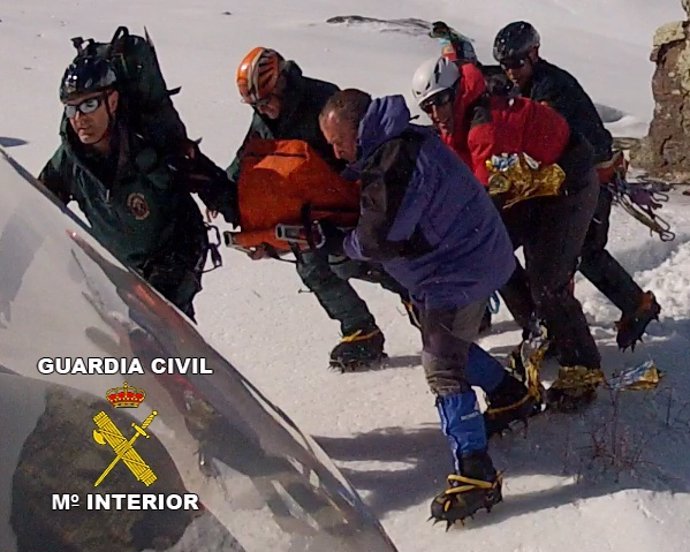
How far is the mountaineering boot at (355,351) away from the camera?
4973mm

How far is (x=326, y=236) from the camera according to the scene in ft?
12.0

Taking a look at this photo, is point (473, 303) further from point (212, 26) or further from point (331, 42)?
point (212, 26)

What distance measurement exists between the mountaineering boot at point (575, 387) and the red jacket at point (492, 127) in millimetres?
911

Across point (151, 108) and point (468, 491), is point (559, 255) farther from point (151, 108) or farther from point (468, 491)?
point (151, 108)

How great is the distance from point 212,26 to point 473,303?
66.7 feet

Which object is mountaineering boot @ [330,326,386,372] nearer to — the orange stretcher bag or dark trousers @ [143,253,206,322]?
dark trousers @ [143,253,206,322]

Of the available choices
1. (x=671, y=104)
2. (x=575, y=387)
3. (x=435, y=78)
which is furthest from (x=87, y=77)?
(x=671, y=104)

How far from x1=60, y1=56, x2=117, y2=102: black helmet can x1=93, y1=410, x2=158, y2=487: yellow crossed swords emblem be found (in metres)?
2.04

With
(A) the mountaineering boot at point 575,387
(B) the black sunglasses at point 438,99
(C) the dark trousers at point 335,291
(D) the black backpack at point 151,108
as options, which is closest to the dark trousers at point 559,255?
(A) the mountaineering boot at point 575,387

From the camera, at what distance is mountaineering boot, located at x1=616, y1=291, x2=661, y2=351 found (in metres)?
4.91

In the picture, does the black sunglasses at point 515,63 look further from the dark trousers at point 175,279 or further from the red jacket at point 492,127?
the dark trousers at point 175,279

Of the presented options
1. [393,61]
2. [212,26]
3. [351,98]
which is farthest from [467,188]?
[212,26]

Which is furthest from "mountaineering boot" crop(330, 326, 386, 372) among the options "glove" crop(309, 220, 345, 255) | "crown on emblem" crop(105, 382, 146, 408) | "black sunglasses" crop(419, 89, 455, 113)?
"crown on emblem" crop(105, 382, 146, 408)

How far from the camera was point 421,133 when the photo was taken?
3309 millimetres
